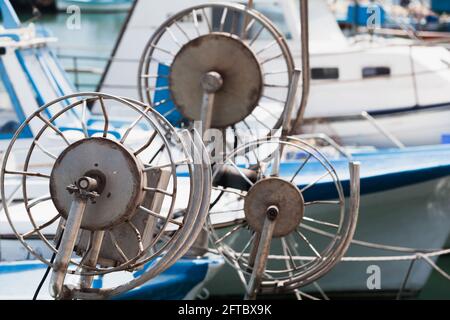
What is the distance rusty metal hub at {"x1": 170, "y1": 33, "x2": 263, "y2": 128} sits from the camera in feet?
18.1

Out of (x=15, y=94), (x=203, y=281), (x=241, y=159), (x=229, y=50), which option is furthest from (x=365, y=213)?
(x=15, y=94)

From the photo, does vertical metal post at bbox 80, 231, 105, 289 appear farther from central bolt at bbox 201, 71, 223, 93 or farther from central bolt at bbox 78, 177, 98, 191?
central bolt at bbox 201, 71, 223, 93

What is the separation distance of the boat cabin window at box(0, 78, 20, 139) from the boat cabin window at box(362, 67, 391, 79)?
15.1 feet

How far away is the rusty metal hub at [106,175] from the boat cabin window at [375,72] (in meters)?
6.92

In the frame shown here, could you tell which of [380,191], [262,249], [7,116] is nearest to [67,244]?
[262,249]

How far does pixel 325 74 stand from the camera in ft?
34.0

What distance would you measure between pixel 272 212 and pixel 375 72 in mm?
5996

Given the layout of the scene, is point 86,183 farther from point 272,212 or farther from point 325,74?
point 325,74

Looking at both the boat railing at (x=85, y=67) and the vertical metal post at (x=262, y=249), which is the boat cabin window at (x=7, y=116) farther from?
the vertical metal post at (x=262, y=249)

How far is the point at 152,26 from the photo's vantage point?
1026 centimetres

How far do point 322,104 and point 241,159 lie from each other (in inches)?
137

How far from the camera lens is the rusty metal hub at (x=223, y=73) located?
5516mm

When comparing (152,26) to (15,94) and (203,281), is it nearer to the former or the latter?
(15,94)

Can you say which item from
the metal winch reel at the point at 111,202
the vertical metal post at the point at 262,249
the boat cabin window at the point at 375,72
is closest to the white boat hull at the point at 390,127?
the boat cabin window at the point at 375,72
